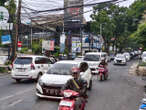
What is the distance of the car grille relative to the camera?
23.8 feet

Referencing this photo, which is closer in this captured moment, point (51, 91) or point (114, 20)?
point (51, 91)

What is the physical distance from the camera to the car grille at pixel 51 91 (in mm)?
7242

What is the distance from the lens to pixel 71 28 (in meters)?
Result: 53.1

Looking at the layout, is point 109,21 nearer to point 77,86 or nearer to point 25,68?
point 25,68

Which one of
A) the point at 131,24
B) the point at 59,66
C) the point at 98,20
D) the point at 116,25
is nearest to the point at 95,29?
the point at 98,20

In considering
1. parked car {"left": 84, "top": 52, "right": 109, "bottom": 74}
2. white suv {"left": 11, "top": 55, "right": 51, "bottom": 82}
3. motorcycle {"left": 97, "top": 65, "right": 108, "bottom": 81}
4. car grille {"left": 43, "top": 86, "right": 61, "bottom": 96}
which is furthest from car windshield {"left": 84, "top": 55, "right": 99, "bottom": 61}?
car grille {"left": 43, "top": 86, "right": 61, "bottom": 96}

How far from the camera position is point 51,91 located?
7.30 meters

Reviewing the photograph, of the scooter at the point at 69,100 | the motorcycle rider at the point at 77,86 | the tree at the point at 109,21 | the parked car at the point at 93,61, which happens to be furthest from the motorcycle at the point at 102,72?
the tree at the point at 109,21

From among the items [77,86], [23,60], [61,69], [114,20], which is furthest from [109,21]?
[77,86]

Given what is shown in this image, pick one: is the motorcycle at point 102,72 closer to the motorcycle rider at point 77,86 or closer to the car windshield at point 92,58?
the car windshield at point 92,58

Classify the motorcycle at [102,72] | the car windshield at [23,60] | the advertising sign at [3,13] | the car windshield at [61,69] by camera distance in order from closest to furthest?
the car windshield at [61,69], the car windshield at [23,60], the motorcycle at [102,72], the advertising sign at [3,13]

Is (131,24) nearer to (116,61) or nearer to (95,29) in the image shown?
(95,29)

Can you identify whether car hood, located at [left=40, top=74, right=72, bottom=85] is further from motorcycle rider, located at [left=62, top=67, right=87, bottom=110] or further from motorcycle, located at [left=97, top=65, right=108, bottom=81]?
motorcycle, located at [left=97, top=65, right=108, bottom=81]

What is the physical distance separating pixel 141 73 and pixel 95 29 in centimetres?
3127
